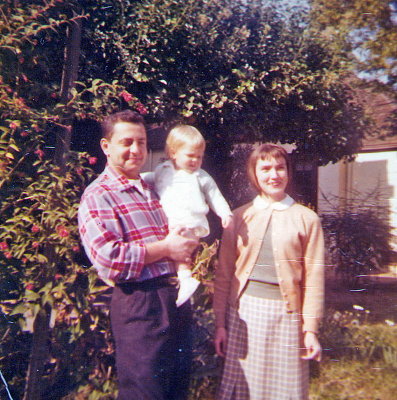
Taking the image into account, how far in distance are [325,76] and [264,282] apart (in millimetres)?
1259

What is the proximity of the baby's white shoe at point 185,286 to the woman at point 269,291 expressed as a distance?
23cm

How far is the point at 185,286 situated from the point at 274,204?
0.58 metres

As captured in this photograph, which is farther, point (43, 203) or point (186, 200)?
point (43, 203)

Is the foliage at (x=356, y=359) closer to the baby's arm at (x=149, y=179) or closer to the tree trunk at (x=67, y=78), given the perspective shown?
the baby's arm at (x=149, y=179)

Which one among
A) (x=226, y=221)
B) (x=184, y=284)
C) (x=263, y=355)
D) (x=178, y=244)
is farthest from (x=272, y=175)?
(x=263, y=355)

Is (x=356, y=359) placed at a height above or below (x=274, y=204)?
below

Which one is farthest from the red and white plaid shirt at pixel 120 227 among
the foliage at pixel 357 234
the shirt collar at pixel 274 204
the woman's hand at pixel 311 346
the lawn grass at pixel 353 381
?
the lawn grass at pixel 353 381

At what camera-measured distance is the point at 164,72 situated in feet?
7.27

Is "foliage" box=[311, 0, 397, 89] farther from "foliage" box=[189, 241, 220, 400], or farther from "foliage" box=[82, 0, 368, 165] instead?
"foliage" box=[189, 241, 220, 400]

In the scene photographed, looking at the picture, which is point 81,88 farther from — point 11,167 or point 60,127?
point 11,167

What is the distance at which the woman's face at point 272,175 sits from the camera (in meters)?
1.70

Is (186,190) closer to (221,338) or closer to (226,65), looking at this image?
(221,338)

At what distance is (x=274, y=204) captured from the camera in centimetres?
177

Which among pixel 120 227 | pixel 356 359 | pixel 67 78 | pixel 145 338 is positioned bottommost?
pixel 356 359
